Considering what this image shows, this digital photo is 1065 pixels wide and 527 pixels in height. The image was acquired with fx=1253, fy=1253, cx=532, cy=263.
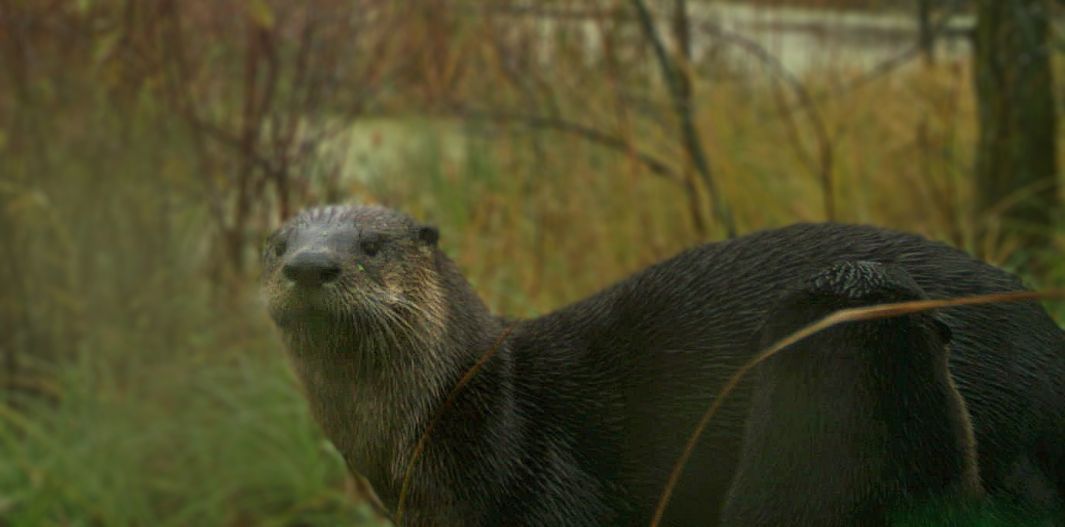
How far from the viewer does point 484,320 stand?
2.05 meters

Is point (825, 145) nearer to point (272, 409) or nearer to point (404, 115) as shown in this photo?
point (272, 409)

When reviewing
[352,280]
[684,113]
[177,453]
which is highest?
[684,113]

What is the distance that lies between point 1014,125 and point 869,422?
3491mm

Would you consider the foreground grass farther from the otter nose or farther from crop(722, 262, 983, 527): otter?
crop(722, 262, 983, 527): otter

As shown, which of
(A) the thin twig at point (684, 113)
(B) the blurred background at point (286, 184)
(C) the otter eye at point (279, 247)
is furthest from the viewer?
(B) the blurred background at point (286, 184)

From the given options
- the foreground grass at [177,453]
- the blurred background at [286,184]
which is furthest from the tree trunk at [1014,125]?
the foreground grass at [177,453]

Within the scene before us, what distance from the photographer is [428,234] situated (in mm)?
2041

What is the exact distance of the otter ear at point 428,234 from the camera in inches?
79.7

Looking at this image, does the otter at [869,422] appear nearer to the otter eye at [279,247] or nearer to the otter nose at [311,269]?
the otter nose at [311,269]

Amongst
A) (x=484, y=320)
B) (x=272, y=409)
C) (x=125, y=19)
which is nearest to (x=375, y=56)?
(x=125, y=19)

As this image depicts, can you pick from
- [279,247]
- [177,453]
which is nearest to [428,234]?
[279,247]

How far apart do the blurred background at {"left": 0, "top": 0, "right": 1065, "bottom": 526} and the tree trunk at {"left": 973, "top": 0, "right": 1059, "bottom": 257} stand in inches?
0.4

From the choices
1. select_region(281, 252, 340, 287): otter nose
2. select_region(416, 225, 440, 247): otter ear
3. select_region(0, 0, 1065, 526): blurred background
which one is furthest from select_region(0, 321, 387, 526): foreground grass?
select_region(281, 252, 340, 287): otter nose

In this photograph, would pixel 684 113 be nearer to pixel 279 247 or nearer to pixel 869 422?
pixel 279 247
